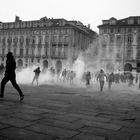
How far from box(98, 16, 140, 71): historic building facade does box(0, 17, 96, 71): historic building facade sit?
9.32 metres

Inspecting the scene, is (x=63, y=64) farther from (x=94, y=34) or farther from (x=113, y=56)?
(x=94, y=34)

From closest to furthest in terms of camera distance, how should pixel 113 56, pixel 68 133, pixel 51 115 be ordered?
pixel 68 133 < pixel 51 115 < pixel 113 56

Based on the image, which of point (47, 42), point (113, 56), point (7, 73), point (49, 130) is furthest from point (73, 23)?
point (49, 130)

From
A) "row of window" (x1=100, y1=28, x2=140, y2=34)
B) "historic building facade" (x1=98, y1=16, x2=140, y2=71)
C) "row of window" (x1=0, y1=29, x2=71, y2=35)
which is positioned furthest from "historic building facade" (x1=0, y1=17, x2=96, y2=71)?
"historic building facade" (x1=98, y1=16, x2=140, y2=71)

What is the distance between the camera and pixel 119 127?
497 cm

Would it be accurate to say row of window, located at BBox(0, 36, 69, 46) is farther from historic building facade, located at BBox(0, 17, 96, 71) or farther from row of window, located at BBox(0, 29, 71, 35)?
row of window, located at BBox(0, 29, 71, 35)

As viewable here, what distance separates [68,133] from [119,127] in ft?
4.20

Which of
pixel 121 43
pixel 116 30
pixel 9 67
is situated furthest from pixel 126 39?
pixel 9 67

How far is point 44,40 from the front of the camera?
6756 centimetres

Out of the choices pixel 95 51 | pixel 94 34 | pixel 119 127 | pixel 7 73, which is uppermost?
pixel 94 34

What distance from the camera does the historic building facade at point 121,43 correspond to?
55.8 meters

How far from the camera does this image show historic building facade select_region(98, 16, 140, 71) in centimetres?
5581

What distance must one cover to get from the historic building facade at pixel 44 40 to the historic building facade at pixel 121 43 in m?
9.32

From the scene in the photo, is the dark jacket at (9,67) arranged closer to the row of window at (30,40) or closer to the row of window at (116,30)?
the row of window at (116,30)
